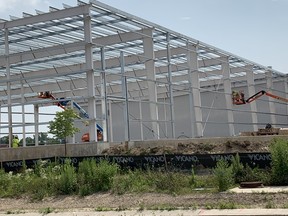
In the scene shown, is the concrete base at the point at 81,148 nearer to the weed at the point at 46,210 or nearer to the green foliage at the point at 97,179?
the green foliage at the point at 97,179

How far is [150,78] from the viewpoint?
25188 millimetres

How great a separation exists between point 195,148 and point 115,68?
1756 centimetres

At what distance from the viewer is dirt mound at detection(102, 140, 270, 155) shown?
59.4 ft

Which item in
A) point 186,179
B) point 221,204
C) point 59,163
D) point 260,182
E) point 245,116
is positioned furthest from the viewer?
point 245,116

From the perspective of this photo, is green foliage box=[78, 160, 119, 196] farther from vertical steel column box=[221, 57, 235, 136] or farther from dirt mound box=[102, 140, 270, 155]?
vertical steel column box=[221, 57, 235, 136]

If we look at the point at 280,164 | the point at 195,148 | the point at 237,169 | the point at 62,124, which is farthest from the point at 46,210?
the point at 195,148

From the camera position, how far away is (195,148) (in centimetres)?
1928

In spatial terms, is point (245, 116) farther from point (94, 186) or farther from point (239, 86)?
point (94, 186)

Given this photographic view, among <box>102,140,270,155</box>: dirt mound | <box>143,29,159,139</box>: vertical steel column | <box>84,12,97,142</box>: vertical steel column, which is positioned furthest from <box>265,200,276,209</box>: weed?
<box>143,29,159,139</box>: vertical steel column

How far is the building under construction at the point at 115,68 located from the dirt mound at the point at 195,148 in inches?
52.0

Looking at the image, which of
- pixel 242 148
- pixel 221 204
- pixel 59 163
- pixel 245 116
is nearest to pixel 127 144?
pixel 59 163

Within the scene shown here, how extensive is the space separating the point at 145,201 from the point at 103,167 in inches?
103

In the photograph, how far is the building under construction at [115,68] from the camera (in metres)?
21.0

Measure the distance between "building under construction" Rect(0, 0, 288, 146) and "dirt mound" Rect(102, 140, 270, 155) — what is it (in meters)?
1.32
